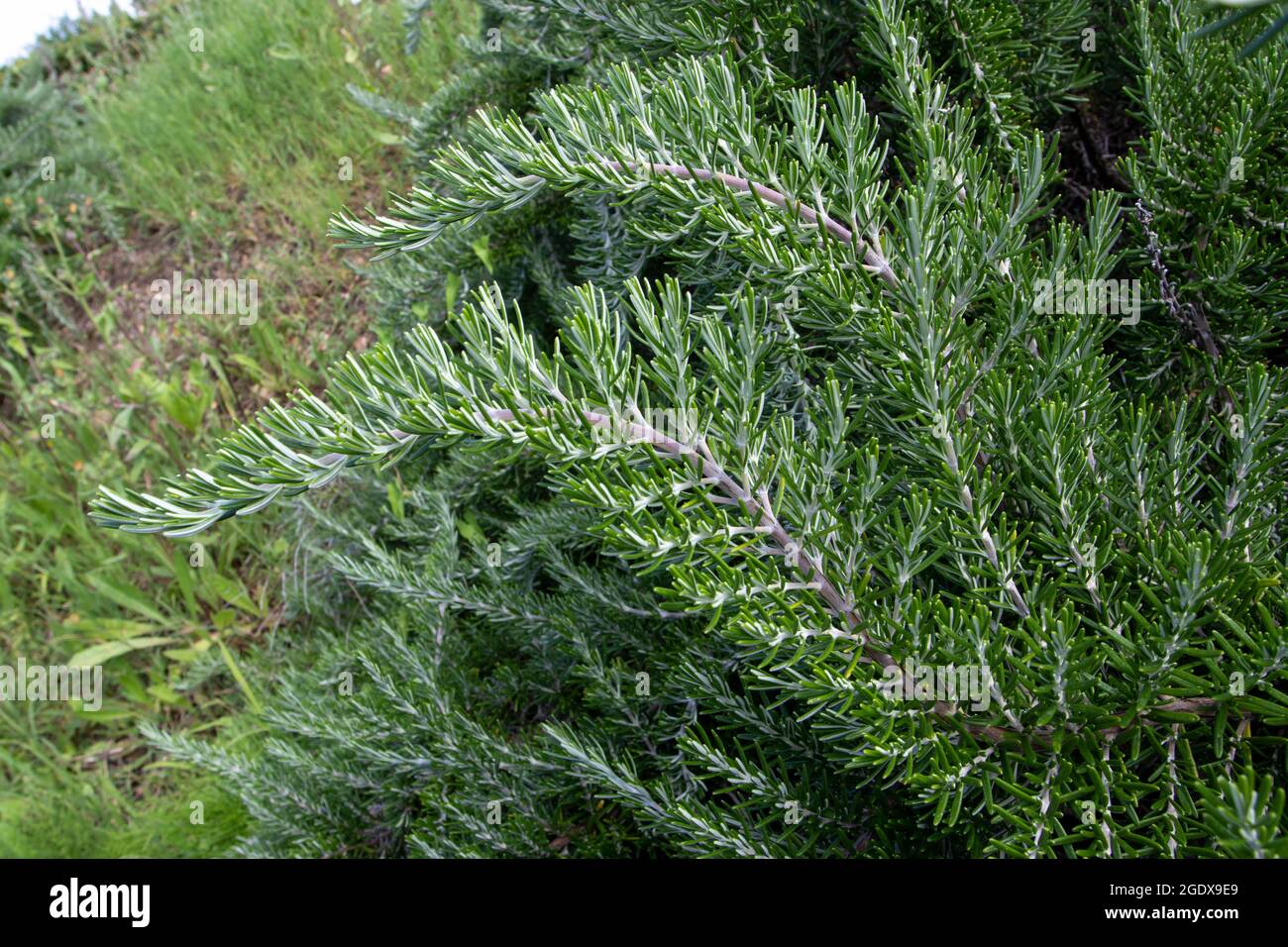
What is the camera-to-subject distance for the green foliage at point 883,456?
1.08 meters

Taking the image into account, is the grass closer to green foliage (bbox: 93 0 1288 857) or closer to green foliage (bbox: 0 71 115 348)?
green foliage (bbox: 0 71 115 348)

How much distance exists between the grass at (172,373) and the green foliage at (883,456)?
2.02 metres

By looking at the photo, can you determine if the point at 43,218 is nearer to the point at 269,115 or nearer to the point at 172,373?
the point at 269,115

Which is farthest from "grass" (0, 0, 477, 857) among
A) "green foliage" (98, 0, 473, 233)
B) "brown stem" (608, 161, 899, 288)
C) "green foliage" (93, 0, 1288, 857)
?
"brown stem" (608, 161, 899, 288)

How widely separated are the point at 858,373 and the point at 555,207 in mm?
1138

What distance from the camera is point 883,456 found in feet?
4.31

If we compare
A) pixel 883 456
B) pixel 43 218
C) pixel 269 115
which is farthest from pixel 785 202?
pixel 43 218

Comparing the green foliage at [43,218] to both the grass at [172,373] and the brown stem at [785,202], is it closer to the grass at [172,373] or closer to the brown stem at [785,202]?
the grass at [172,373]

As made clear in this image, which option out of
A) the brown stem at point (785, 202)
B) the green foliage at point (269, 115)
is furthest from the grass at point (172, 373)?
the brown stem at point (785, 202)

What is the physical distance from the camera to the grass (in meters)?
3.30

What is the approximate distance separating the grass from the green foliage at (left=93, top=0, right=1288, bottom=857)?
2021mm

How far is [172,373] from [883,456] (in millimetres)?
3675

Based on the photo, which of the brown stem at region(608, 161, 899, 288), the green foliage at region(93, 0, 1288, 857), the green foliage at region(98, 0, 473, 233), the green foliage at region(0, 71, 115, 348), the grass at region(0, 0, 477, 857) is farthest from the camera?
the green foliage at region(0, 71, 115, 348)
